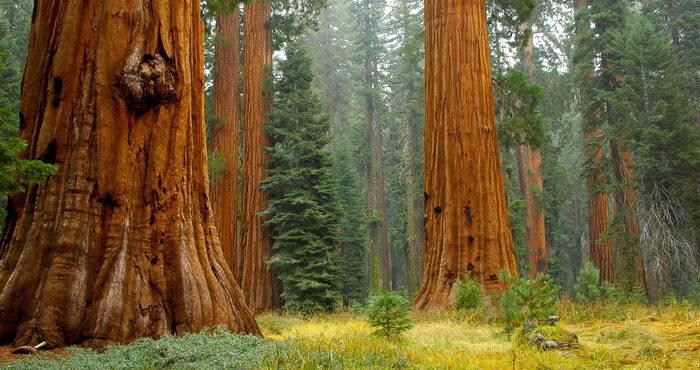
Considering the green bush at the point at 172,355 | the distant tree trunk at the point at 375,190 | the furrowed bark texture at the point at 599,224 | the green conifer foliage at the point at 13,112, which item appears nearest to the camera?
the green bush at the point at 172,355

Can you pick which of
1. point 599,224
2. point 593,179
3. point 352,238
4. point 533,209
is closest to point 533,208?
point 533,209

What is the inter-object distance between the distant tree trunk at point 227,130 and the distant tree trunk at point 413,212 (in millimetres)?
14332

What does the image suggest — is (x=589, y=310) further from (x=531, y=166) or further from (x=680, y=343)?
(x=531, y=166)

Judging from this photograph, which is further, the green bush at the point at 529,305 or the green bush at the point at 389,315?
the green bush at the point at 529,305

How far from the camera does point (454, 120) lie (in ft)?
30.0

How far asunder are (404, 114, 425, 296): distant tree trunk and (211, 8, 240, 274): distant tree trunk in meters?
14.3

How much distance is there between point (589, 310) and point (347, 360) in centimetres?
472

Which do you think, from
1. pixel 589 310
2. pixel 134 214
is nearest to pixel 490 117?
pixel 589 310

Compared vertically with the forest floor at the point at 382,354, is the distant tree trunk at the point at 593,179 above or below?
above

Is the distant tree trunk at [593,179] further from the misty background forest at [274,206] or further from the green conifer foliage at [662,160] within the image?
the green conifer foliage at [662,160]

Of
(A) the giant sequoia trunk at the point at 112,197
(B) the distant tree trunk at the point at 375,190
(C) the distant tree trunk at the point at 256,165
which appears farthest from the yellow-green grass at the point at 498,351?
(B) the distant tree trunk at the point at 375,190

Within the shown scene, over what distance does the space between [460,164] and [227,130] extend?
8.94 meters

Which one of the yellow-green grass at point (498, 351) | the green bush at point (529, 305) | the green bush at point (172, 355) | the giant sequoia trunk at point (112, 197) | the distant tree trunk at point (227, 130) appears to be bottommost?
the yellow-green grass at point (498, 351)

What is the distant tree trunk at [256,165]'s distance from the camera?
1514 cm
